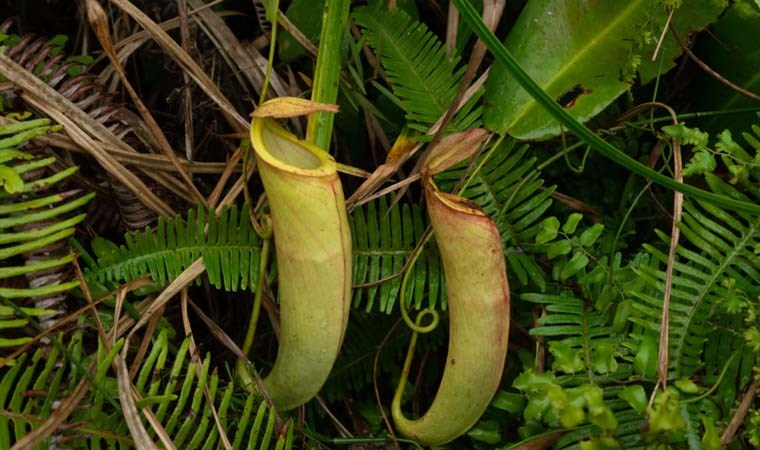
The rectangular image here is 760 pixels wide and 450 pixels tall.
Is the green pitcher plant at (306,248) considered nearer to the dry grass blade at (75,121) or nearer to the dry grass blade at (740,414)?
the dry grass blade at (75,121)

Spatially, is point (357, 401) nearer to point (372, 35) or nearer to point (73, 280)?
point (73, 280)

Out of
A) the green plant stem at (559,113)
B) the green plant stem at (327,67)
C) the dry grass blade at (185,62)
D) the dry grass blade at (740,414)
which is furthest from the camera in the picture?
the dry grass blade at (185,62)

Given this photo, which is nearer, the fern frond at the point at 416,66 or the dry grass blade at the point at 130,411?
the dry grass blade at the point at 130,411

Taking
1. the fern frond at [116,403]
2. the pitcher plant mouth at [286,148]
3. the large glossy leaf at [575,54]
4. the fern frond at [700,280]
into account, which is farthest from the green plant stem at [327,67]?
the fern frond at [700,280]

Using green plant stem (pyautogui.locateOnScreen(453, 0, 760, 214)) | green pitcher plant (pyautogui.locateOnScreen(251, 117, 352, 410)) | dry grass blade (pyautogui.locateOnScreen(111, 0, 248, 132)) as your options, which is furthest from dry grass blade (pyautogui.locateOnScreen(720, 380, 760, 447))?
dry grass blade (pyautogui.locateOnScreen(111, 0, 248, 132))

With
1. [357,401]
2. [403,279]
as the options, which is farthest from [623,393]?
[357,401]

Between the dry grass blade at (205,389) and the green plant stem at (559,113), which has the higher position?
the green plant stem at (559,113)
